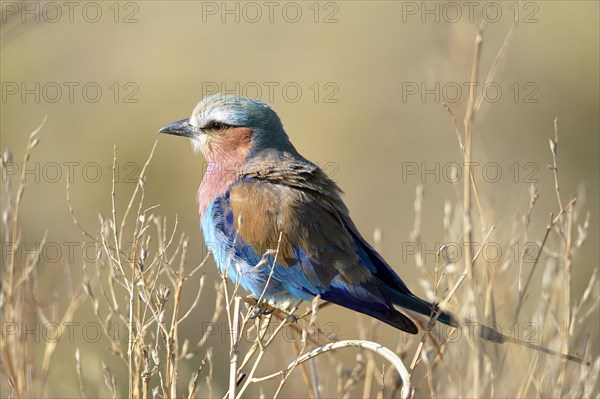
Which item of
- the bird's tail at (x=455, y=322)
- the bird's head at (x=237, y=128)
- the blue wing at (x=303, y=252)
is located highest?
the bird's head at (x=237, y=128)

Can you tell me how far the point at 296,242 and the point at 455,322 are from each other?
103 centimetres

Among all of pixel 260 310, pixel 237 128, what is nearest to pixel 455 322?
pixel 260 310

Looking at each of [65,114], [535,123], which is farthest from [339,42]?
[65,114]

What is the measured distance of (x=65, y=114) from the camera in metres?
11.0

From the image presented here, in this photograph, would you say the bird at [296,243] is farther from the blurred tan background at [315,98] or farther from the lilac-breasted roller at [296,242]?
the blurred tan background at [315,98]

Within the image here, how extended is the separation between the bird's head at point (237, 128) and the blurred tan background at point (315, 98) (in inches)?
150

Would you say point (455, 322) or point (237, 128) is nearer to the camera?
point (455, 322)

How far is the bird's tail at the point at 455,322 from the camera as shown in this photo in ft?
11.3

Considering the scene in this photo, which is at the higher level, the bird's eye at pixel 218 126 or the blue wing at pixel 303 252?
the bird's eye at pixel 218 126

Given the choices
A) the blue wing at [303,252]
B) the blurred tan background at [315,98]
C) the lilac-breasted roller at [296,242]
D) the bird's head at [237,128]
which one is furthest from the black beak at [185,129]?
the blurred tan background at [315,98]

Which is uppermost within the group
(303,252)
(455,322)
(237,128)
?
(237,128)

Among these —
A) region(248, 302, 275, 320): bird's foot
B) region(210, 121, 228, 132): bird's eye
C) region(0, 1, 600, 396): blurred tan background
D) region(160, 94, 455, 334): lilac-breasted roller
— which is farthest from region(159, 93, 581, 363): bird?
region(0, 1, 600, 396): blurred tan background

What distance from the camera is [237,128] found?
5.16 meters

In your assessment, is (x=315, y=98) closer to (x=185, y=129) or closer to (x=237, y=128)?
(x=185, y=129)
